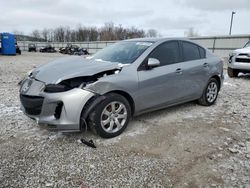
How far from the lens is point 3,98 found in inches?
234

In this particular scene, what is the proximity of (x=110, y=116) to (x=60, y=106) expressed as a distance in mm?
770

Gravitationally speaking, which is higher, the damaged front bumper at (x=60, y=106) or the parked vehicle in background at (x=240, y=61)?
the parked vehicle in background at (x=240, y=61)

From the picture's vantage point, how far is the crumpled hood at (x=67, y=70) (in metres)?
3.55

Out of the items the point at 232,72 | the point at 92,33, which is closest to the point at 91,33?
the point at 92,33

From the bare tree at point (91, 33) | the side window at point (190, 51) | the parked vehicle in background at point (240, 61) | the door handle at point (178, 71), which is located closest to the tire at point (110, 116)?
the door handle at point (178, 71)

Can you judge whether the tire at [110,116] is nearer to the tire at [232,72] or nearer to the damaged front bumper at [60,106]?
the damaged front bumper at [60,106]

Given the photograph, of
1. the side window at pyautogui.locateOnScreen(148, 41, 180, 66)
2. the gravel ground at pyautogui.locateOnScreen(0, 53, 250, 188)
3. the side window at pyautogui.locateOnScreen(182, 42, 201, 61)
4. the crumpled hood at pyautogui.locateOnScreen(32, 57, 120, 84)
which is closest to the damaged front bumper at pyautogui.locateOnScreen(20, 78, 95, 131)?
the crumpled hood at pyautogui.locateOnScreen(32, 57, 120, 84)

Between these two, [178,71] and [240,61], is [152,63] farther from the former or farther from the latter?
[240,61]

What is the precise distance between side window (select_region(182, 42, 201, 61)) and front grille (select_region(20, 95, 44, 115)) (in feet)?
9.68

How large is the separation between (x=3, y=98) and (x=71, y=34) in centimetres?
7439

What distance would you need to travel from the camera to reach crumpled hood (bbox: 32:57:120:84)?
11.7 ft

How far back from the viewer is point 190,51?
5.12 meters

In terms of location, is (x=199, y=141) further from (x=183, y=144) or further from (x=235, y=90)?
(x=235, y=90)

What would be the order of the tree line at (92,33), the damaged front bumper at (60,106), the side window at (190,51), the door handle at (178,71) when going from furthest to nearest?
the tree line at (92,33) → the side window at (190,51) → the door handle at (178,71) → the damaged front bumper at (60,106)
